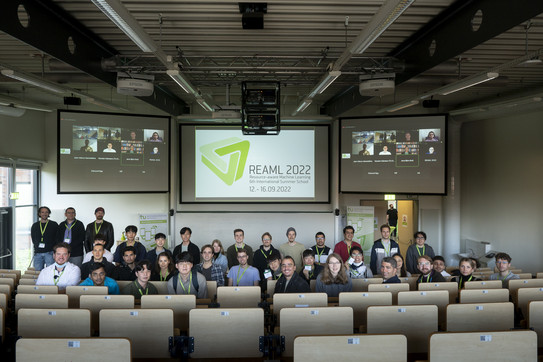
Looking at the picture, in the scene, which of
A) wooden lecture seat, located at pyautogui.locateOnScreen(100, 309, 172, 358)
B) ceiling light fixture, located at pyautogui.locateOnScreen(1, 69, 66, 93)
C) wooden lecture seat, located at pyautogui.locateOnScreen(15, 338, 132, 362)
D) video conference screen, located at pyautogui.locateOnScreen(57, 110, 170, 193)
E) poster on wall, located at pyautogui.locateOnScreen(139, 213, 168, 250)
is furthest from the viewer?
poster on wall, located at pyautogui.locateOnScreen(139, 213, 168, 250)

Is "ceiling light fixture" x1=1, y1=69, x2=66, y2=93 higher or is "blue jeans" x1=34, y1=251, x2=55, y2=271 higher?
"ceiling light fixture" x1=1, y1=69, x2=66, y2=93

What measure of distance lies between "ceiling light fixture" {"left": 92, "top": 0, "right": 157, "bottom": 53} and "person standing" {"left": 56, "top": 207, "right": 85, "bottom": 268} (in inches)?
181

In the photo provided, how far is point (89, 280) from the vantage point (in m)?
4.93

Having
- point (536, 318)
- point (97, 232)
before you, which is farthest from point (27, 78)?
point (536, 318)

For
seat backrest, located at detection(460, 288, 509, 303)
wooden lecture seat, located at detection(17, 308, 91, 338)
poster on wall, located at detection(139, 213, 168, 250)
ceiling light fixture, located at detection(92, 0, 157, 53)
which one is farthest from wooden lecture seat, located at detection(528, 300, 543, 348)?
poster on wall, located at detection(139, 213, 168, 250)

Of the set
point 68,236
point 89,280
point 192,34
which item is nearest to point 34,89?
point 68,236

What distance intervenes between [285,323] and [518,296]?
288 centimetres

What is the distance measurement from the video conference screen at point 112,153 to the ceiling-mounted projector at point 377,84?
18.8ft

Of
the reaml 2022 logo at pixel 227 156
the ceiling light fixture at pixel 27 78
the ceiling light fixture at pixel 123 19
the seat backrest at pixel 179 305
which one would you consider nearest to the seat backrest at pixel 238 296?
the seat backrest at pixel 179 305

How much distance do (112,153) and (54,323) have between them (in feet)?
22.2

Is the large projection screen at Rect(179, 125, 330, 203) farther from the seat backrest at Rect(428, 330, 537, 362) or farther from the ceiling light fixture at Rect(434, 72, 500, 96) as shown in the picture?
the seat backrest at Rect(428, 330, 537, 362)

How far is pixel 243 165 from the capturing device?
11.1m

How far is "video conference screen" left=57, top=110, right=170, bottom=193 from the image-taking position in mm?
9141

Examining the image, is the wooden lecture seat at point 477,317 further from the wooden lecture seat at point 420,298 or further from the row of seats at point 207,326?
the wooden lecture seat at point 420,298
